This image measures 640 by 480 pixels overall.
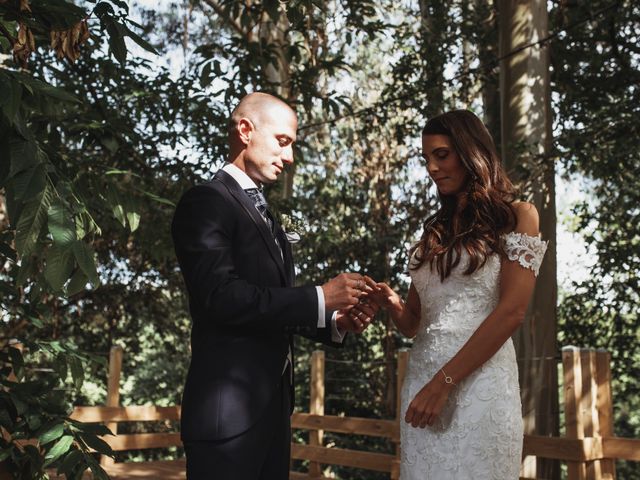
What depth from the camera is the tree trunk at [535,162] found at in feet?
22.1

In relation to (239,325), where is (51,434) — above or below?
below

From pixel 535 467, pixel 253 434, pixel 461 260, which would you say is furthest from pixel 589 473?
pixel 253 434

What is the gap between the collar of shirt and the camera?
95.7 inches

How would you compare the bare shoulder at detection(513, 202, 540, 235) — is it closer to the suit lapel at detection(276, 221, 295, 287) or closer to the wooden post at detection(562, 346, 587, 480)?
the suit lapel at detection(276, 221, 295, 287)

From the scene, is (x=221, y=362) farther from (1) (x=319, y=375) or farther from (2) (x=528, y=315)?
(1) (x=319, y=375)

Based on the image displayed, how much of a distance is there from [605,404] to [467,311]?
2724mm

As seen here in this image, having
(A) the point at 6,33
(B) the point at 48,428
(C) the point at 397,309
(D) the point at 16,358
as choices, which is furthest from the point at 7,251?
(C) the point at 397,309

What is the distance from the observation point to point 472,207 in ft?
8.68

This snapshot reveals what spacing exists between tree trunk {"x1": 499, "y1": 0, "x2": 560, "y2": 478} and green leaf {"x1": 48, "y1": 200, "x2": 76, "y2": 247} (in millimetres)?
5113

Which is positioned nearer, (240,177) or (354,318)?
(240,177)

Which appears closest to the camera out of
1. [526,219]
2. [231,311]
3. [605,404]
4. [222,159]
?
[231,311]

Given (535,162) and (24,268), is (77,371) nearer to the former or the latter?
(24,268)

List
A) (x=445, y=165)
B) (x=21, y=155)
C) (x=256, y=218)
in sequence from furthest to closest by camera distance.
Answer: (x=445, y=165), (x=256, y=218), (x=21, y=155)

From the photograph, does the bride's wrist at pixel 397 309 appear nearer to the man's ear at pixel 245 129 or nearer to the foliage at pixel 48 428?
the man's ear at pixel 245 129
